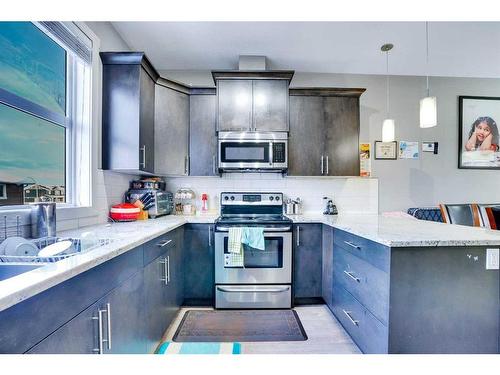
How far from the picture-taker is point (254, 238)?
92.7 inches

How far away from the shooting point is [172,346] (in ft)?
6.06

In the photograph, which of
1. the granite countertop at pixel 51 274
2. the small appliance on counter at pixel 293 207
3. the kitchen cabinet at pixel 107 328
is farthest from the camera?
the small appliance on counter at pixel 293 207

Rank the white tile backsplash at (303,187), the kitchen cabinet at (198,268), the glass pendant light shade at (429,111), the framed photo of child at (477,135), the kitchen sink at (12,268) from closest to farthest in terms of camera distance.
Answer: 1. the kitchen sink at (12,268)
2. the glass pendant light shade at (429,111)
3. the kitchen cabinet at (198,268)
4. the white tile backsplash at (303,187)
5. the framed photo of child at (477,135)

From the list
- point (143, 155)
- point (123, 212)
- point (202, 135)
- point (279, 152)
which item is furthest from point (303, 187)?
point (123, 212)

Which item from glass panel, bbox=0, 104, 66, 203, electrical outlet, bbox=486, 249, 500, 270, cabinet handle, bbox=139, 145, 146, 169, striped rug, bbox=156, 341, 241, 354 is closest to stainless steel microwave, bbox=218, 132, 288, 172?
cabinet handle, bbox=139, 145, 146, 169

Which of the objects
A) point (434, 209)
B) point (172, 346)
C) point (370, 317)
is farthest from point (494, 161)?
point (172, 346)

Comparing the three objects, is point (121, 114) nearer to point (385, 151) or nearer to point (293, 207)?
point (293, 207)

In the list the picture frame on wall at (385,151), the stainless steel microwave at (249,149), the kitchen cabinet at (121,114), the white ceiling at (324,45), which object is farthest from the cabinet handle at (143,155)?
the picture frame on wall at (385,151)

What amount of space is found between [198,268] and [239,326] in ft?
2.15

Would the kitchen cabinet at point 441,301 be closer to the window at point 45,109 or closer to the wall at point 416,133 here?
the wall at point 416,133

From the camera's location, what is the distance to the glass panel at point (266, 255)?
241cm

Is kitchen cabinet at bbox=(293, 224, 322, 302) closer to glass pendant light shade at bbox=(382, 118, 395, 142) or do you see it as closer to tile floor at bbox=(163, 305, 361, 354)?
tile floor at bbox=(163, 305, 361, 354)
